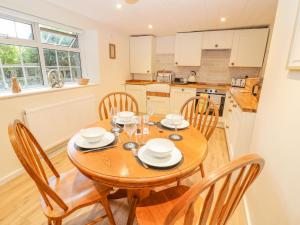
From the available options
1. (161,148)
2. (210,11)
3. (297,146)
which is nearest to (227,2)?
(210,11)

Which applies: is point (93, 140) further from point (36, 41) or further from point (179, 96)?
point (179, 96)

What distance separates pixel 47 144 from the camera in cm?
219

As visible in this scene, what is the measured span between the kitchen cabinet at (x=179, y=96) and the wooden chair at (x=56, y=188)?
9.68 ft

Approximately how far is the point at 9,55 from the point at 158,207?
2.43m

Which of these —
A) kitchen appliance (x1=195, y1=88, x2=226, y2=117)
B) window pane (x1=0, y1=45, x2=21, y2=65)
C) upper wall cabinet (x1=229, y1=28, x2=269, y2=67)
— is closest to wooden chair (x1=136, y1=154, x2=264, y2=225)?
window pane (x1=0, y1=45, x2=21, y2=65)

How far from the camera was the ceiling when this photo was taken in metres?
2.08

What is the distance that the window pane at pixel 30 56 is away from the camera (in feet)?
7.01

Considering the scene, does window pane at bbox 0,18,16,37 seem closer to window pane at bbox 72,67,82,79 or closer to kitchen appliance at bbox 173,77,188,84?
window pane at bbox 72,67,82,79

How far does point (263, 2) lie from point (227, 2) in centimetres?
46

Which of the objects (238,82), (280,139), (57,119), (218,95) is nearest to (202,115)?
(280,139)

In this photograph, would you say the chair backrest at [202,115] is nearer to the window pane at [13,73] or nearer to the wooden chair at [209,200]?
the wooden chair at [209,200]

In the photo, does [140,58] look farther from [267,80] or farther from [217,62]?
[267,80]

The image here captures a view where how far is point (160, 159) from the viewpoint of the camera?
3.10 feet

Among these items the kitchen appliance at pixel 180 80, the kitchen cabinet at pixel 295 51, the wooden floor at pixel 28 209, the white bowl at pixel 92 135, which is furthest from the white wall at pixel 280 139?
the kitchen appliance at pixel 180 80
